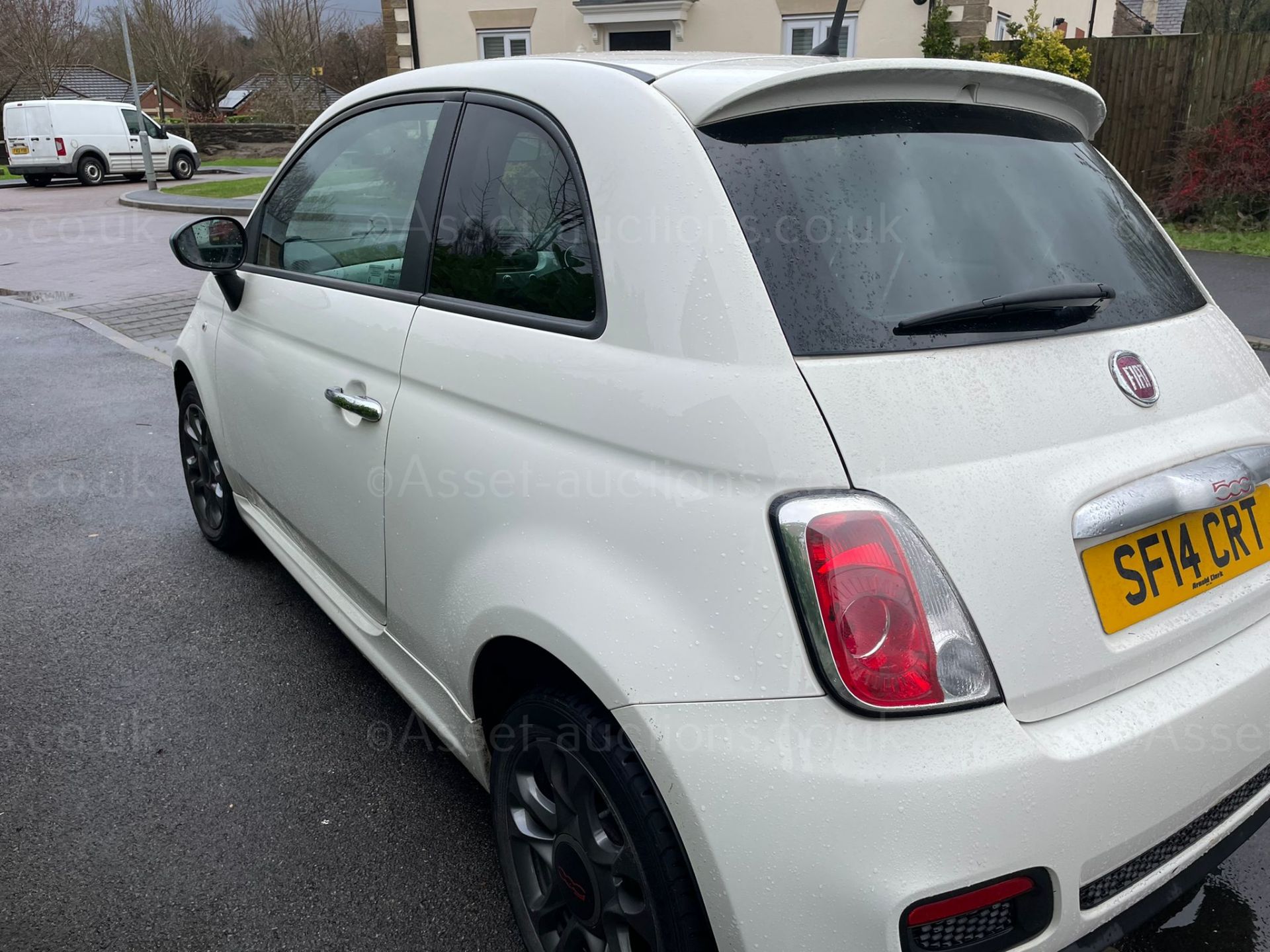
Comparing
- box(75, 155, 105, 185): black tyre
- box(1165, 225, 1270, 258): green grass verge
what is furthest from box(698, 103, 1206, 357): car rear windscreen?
box(75, 155, 105, 185): black tyre

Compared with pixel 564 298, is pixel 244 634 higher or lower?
lower

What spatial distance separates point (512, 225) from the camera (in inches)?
79.5

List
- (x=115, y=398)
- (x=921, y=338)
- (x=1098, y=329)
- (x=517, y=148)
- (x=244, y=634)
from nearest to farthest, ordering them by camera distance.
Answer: (x=921, y=338)
(x=1098, y=329)
(x=517, y=148)
(x=244, y=634)
(x=115, y=398)

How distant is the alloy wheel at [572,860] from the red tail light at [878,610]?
0.51 m

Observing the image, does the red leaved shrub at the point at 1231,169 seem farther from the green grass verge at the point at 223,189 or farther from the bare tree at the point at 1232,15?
the bare tree at the point at 1232,15

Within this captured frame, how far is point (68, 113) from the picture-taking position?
2556 cm

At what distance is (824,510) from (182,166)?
30.8 metres

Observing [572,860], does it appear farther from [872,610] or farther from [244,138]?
[244,138]

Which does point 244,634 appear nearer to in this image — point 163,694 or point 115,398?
point 163,694

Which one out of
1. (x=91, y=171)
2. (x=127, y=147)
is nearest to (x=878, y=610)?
(x=91, y=171)

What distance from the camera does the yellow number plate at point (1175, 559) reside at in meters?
1.51

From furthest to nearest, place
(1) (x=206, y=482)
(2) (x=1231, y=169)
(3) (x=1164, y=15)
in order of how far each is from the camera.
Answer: (3) (x=1164, y=15) → (2) (x=1231, y=169) → (1) (x=206, y=482)

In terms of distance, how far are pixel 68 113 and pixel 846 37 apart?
20.8 m

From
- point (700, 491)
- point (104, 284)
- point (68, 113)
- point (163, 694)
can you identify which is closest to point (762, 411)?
point (700, 491)
